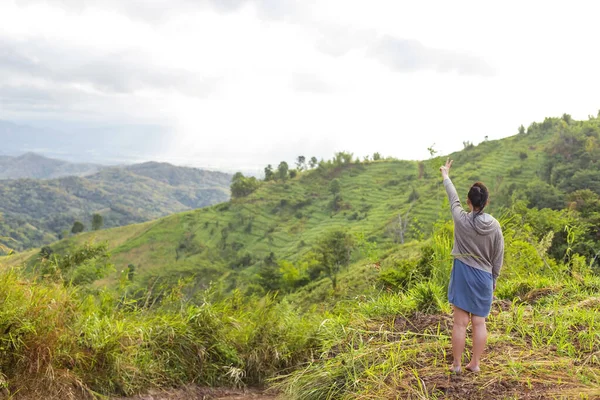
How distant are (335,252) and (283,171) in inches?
2458

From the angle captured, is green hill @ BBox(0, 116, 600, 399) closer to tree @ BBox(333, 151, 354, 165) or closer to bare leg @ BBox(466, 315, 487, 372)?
bare leg @ BBox(466, 315, 487, 372)

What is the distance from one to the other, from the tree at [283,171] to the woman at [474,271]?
95.1 metres

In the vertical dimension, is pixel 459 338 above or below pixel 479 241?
below

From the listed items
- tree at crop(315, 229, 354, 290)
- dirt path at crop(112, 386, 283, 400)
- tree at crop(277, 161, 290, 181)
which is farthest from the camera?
tree at crop(277, 161, 290, 181)

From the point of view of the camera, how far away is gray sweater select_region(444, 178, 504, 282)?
3.39 m

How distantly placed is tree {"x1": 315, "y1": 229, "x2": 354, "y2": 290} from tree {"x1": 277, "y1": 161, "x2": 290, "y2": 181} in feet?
195

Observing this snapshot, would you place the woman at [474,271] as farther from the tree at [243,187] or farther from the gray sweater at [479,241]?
the tree at [243,187]

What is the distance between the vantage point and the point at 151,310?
4.87 metres

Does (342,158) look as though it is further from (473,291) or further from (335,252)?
Answer: (473,291)

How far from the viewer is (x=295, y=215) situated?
271ft

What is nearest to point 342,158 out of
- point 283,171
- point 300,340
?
point 283,171

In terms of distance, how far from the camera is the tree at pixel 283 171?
98894 millimetres

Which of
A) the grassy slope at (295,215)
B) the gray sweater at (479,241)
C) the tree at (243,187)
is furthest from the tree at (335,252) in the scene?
the tree at (243,187)

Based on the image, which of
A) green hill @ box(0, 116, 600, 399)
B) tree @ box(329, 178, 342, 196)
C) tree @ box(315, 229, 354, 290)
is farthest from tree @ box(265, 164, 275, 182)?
green hill @ box(0, 116, 600, 399)
